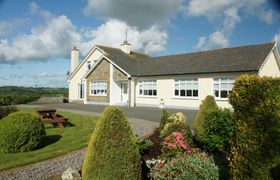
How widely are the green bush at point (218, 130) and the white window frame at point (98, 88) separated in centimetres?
2474

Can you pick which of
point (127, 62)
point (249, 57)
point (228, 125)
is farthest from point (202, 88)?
point (228, 125)

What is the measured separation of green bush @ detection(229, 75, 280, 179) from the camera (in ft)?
14.5

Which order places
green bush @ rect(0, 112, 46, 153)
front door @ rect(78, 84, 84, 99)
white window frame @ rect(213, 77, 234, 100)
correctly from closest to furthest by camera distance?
1. green bush @ rect(0, 112, 46, 153)
2. white window frame @ rect(213, 77, 234, 100)
3. front door @ rect(78, 84, 84, 99)

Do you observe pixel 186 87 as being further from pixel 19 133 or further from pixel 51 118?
pixel 19 133

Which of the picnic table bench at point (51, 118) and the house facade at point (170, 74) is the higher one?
the house facade at point (170, 74)

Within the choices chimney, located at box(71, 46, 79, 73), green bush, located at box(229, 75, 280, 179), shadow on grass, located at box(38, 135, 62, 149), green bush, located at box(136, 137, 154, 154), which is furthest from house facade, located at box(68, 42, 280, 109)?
green bush, located at box(229, 75, 280, 179)

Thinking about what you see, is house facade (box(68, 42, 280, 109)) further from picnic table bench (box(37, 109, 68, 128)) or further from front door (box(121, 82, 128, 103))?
picnic table bench (box(37, 109, 68, 128))

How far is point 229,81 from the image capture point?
77.8ft

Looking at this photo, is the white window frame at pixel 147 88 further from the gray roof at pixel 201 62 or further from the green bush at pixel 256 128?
the green bush at pixel 256 128

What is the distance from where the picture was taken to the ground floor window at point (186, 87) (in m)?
26.2

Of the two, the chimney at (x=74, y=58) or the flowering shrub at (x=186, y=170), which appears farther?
the chimney at (x=74, y=58)

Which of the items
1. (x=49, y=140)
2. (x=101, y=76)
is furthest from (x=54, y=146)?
(x=101, y=76)

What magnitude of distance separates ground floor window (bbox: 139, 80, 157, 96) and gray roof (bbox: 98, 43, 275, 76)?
91cm

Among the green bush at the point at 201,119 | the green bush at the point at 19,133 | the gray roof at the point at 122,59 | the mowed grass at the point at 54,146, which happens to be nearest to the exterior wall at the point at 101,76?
the gray roof at the point at 122,59
